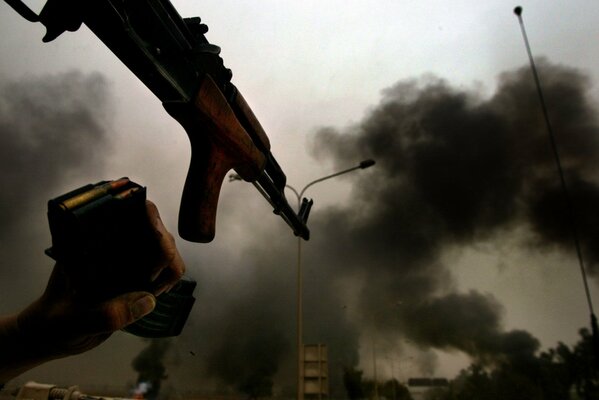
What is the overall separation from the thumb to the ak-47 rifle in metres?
0.90

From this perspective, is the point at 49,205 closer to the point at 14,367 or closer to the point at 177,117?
the point at 14,367

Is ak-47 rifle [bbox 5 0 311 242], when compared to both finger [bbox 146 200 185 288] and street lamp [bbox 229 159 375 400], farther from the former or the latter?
street lamp [bbox 229 159 375 400]

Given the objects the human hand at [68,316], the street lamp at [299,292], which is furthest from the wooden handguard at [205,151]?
the street lamp at [299,292]

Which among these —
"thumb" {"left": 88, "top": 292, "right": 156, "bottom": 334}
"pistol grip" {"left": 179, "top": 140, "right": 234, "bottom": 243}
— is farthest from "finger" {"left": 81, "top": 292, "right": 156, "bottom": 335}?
"pistol grip" {"left": 179, "top": 140, "right": 234, "bottom": 243}

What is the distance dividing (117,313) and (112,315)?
0.01 m

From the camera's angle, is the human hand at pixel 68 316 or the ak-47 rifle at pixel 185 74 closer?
the human hand at pixel 68 316

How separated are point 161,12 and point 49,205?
1411 millimetres

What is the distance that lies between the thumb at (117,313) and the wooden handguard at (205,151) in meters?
0.90

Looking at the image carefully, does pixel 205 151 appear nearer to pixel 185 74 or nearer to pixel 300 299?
pixel 185 74

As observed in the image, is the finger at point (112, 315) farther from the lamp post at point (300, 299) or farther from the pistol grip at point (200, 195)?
the lamp post at point (300, 299)

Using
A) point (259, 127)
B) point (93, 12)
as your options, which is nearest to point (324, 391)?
point (259, 127)

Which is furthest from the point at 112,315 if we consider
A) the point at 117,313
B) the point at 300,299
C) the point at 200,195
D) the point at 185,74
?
the point at 300,299

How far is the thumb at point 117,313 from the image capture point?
0.89 meters

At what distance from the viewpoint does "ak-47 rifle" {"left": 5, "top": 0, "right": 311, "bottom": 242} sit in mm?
1467
